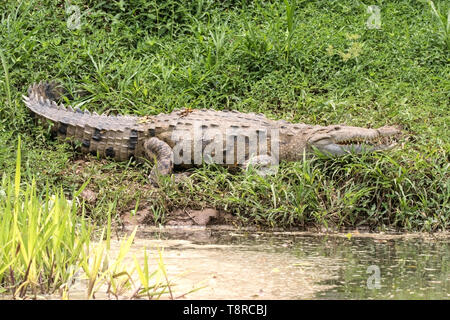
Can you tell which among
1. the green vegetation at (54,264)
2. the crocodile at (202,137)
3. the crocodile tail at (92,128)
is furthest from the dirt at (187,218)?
the green vegetation at (54,264)

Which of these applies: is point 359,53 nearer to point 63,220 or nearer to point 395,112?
point 395,112

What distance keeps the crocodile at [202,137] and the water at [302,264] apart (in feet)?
3.50

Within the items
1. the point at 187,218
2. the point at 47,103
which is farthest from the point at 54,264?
the point at 47,103

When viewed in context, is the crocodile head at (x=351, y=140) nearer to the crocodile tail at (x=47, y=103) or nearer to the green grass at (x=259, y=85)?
the green grass at (x=259, y=85)

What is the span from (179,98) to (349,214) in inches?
98.7

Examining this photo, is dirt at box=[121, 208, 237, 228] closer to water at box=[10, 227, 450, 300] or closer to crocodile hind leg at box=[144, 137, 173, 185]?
water at box=[10, 227, 450, 300]

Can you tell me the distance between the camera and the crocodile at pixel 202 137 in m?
6.98

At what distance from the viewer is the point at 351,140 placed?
6953 mm

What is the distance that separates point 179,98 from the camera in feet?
26.5

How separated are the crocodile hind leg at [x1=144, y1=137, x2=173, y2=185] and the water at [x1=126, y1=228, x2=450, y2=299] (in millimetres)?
892

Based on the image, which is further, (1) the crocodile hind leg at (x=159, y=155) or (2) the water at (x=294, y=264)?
(1) the crocodile hind leg at (x=159, y=155)

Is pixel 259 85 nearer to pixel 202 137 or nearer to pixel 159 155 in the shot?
pixel 202 137

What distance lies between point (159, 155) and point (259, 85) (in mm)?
1567

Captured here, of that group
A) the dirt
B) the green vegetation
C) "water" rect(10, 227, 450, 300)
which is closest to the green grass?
the dirt
